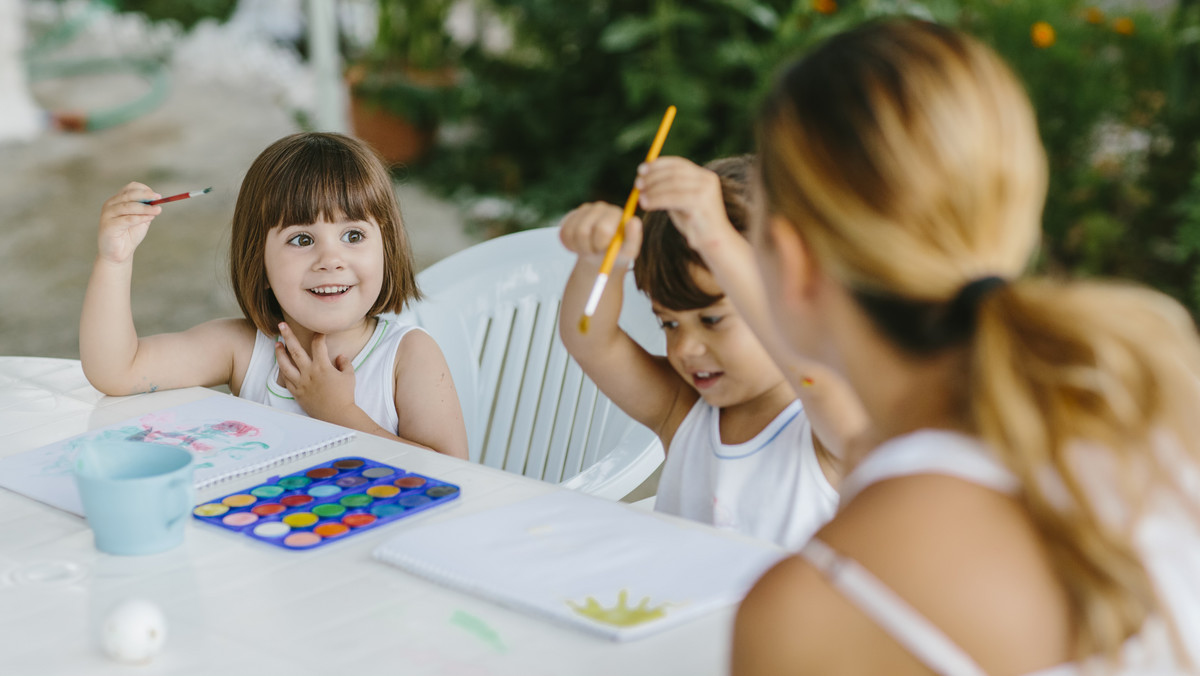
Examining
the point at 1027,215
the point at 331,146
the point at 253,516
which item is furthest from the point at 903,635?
the point at 331,146

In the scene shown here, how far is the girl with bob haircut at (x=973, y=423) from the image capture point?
0.59m

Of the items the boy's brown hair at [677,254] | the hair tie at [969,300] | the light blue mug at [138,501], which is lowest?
the light blue mug at [138,501]

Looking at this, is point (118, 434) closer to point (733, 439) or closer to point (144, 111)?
point (733, 439)

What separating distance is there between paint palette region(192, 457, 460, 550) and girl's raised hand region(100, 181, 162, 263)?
50 cm

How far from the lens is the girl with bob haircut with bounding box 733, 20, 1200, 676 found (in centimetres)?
59

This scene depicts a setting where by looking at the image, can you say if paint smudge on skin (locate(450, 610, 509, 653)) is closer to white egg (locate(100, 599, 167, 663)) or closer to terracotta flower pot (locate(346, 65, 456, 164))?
white egg (locate(100, 599, 167, 663))

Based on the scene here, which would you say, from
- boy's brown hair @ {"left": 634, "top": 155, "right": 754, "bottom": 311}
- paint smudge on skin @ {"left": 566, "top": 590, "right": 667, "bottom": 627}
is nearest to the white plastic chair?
boy's brown hair @ {"left": 634, "top": 155, "right": 754, "bottom": 311}

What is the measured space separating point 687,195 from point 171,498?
0.52 m

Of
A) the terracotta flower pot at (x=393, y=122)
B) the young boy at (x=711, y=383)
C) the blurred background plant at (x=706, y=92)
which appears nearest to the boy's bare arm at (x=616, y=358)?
the young boy at (x=711, y=383)

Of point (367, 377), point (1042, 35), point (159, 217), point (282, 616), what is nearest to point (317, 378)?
point (367, 377)

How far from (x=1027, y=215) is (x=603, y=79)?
3809mm

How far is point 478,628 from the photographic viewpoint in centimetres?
84

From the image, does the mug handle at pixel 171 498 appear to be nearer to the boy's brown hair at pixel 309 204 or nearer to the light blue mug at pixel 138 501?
the light blue mug at pixel 138 501

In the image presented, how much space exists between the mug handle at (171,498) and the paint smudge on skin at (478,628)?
28 centimetres
